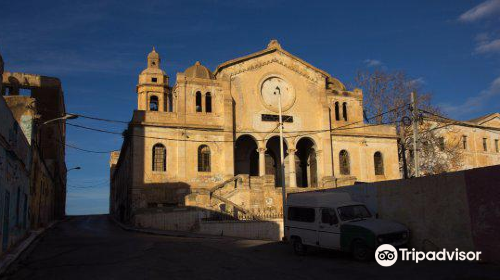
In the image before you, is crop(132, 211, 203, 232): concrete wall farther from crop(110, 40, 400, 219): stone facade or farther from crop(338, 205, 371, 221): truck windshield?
crop(338, 205, 371, 221): truck windshield

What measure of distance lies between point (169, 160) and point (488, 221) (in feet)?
80.2

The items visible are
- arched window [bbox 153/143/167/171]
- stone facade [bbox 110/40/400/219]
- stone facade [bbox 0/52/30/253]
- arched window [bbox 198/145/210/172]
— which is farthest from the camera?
arched window [bbox 198/145/210/172]

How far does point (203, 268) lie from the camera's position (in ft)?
39.0

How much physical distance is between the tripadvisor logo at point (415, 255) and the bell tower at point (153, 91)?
39.3 meters

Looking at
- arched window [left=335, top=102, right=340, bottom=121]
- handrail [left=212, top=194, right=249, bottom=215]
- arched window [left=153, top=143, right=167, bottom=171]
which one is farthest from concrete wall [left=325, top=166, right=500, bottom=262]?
arched window [left=335, top=102, right=340, bottom=121]

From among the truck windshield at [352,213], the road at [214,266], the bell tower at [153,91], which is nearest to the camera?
the road at [214,266]

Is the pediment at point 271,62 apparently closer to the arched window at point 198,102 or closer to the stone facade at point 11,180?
the arched window at point 198,102

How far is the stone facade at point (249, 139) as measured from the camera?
31.7 m

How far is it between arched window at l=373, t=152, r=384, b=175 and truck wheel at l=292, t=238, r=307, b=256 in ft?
85.7

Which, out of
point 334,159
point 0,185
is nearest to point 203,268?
point 0,185

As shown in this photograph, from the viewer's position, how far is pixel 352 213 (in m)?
14.2

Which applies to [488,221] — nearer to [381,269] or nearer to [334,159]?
[381,269]

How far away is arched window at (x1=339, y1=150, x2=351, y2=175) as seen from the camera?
38500 mm

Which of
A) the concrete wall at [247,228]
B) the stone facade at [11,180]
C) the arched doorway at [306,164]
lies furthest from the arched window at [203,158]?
the stone facade at [11,180]
